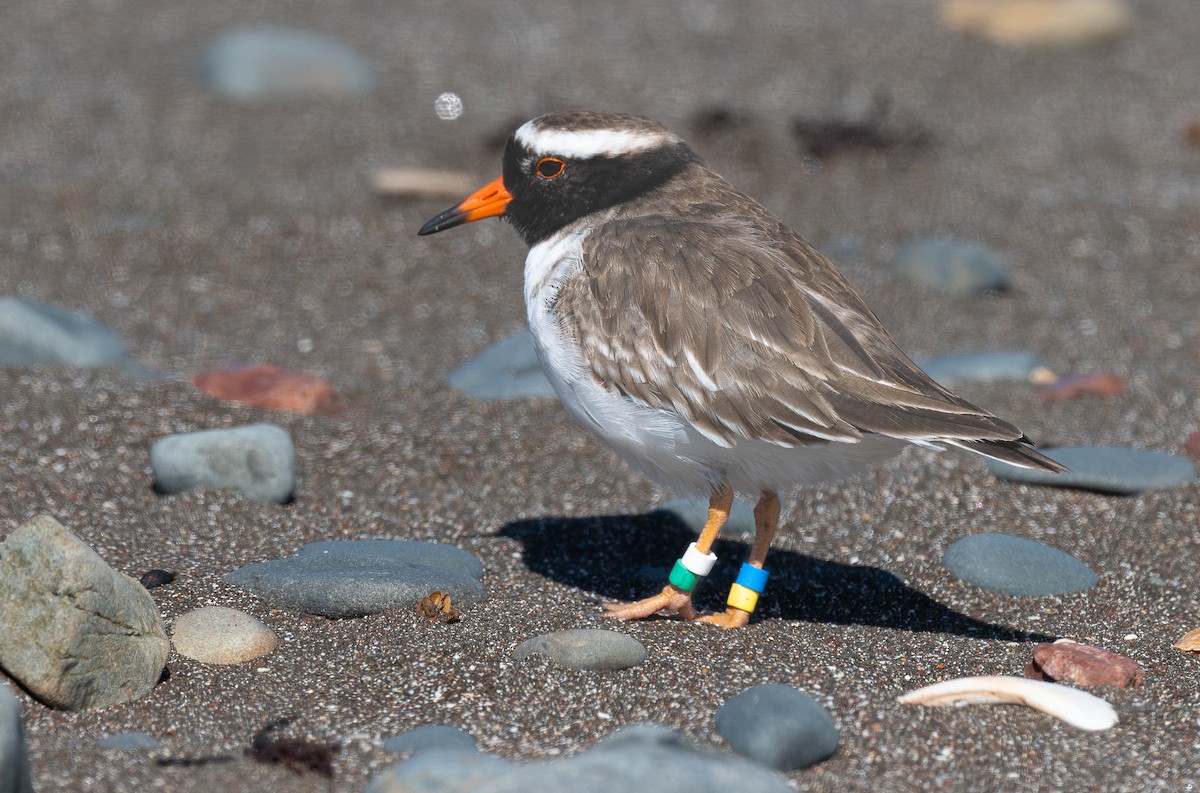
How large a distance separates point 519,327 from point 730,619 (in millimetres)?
3518

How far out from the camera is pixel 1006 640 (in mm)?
5098

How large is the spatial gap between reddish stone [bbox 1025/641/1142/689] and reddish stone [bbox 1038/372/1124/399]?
9.33 feet

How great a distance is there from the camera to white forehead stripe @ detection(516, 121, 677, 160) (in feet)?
17.5

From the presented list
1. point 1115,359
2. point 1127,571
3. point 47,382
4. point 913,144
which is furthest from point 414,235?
point 1127,571

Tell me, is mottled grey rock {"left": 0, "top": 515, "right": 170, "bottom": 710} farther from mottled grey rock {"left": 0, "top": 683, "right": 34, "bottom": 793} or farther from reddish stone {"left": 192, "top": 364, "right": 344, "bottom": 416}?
reddish stone {"left": 192, "top": 364, "right": 344, "bottom": 416}

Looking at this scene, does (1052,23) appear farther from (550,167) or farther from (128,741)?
(128,741)

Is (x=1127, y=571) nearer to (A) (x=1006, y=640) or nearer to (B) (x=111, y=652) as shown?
(A) (x=1006, y=640)

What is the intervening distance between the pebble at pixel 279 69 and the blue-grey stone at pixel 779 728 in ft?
26.0

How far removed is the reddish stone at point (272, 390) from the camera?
6.99m

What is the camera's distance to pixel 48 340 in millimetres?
7172

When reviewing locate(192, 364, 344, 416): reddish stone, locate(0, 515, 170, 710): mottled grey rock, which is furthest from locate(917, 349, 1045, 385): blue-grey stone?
locate(0, 515, 170, 710): mottled grey rock

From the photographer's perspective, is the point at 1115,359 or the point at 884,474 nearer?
the point at 884,474

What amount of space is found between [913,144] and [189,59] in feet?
19.1

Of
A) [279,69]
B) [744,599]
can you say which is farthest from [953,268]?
[279,69]
